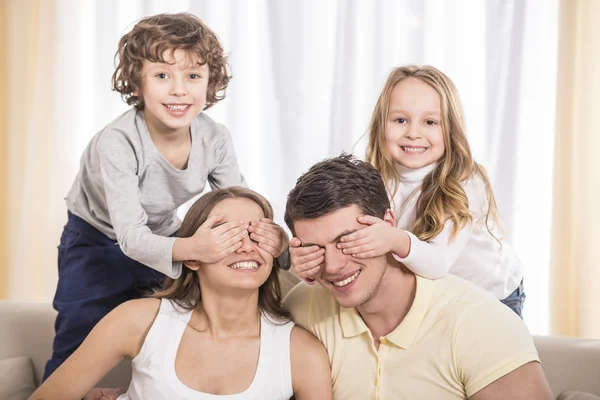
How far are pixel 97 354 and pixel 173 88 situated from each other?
2.55ft

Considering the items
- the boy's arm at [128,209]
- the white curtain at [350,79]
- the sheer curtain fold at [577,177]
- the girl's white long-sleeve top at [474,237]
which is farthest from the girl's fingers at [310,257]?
the sheer curtain fold at [577,177]

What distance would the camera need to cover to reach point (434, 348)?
1.75 metres

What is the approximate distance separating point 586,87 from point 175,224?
2.10 metres

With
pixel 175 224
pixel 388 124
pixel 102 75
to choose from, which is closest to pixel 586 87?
pixel 388 124

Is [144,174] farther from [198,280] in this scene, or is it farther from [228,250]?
[228,250]

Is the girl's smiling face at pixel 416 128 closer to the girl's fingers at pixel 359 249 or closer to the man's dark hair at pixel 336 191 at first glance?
the man's dark hair at pixel 336 191

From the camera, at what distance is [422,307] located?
5.89 ft

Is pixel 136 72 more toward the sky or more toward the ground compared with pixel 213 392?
more toward the sky

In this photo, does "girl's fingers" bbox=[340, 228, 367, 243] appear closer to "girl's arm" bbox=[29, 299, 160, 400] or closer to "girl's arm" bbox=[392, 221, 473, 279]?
"girl's arm" bbox=[392, 221, 473, 279]

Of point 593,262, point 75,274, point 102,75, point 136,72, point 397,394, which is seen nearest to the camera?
point 397,394

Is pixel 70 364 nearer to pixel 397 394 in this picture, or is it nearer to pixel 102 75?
pixel 397 394

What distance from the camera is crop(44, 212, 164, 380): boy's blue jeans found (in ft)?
7.74

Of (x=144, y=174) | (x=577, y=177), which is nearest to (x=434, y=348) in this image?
(x=144, y=174)

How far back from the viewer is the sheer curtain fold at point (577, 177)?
3.45m
